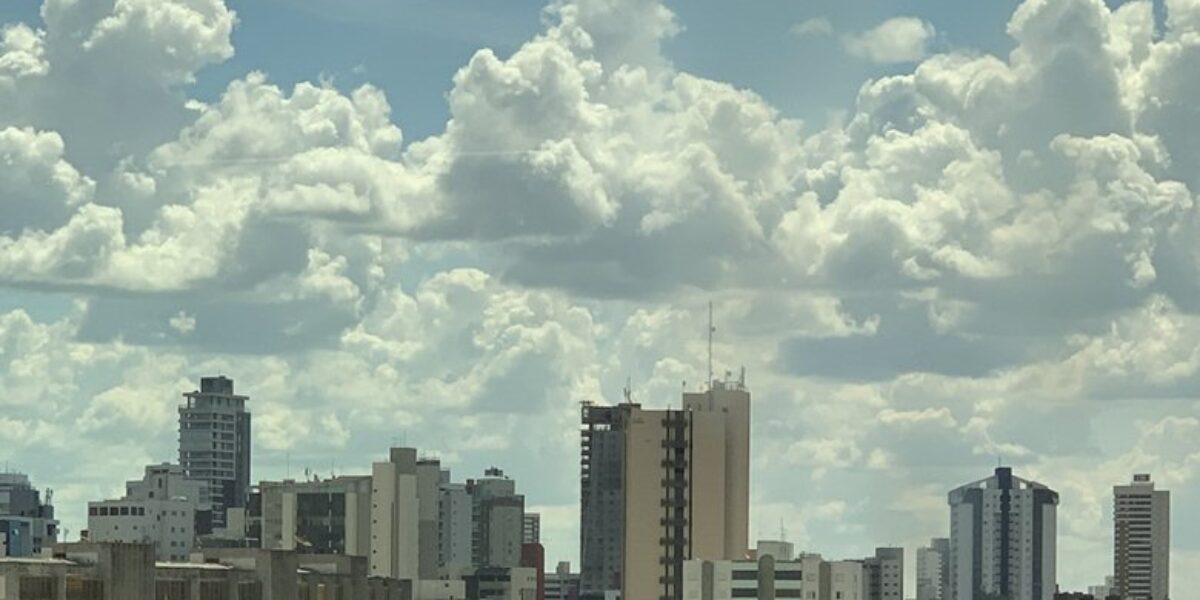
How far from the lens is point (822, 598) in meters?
200

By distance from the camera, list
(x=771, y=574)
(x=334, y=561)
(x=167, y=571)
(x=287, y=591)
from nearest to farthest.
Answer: (x=167, y=571) < (x=287, y=591) < (x=334, y=561) < (x=771, y=574)

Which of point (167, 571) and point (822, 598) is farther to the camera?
point (822, 598)

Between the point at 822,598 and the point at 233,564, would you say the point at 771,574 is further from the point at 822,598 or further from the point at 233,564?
the point at 233,564

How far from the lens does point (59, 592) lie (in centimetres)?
11481

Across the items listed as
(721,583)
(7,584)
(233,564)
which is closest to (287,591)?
(233,564)

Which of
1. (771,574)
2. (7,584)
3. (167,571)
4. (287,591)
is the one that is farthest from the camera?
(771,574)

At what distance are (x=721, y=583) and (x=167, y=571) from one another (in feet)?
261

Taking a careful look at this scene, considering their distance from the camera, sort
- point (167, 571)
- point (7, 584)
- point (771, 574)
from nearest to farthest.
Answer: point (7, 584), point (167, 571), point (771, 574)

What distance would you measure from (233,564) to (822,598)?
7412cm

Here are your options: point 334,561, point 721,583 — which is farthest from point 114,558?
point 721,583

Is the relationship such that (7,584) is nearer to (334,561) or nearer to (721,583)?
(334,561)

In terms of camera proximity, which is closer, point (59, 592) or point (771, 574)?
point (59, 592)

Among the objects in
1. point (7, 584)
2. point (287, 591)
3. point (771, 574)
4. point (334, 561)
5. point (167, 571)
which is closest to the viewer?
point (7, 584)

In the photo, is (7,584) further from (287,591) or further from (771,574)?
(771,574)
